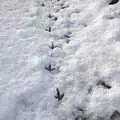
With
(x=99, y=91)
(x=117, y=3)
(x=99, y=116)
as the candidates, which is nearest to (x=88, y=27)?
(x=117, y=3)

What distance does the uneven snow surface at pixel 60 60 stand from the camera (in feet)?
11.1

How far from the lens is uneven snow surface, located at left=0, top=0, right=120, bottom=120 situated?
3.39m

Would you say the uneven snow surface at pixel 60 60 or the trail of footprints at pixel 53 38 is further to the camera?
the trail of footprints at pixel 53 38

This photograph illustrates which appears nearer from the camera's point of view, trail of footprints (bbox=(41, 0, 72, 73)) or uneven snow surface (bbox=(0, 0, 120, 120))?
uneven snow surface (bbox=(0, 0, 120, 120))

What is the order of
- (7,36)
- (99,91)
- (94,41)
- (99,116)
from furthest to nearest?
(7,36)
(94,41)
(99,91)
(99,116)

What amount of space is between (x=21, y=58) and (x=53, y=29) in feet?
3.19

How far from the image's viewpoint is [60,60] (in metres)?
4.16

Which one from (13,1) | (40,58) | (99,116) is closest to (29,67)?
(40,58)

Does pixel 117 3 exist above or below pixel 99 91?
above

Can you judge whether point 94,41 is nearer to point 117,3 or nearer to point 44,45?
point 44,45

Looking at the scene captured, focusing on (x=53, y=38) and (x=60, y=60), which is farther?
(x=53, y=38)

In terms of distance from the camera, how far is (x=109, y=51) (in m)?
4.11

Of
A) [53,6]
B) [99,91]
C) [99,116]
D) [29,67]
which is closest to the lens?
[99,116]

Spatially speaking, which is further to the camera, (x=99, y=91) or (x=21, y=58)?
(x=21, y=58)
